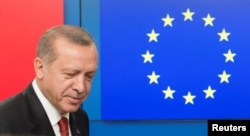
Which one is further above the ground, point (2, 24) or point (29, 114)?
point (2, 24)

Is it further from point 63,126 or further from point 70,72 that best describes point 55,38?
point 63,126

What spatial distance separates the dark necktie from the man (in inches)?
2.0

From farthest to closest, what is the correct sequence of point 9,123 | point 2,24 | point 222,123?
1. point 222,123
2. point 2,24
3. point 9,123

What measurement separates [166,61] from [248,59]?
47 centimetres

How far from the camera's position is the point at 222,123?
229cm

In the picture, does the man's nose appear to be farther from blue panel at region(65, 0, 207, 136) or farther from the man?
blue panel at region(65, 0, 207, 136)

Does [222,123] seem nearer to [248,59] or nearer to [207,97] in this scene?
[207,97]

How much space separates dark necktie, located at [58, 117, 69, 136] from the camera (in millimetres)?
1303

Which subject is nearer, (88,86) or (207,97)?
(88,86)

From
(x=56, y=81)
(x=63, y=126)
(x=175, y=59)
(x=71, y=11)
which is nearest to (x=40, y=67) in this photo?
(x=56, y=81)

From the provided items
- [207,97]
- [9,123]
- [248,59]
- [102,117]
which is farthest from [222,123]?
[9,123]

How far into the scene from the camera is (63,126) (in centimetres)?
131

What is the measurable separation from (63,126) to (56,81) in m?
0.20

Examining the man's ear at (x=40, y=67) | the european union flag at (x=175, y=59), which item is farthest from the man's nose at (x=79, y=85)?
the european union flag at (x=175, y=59)
